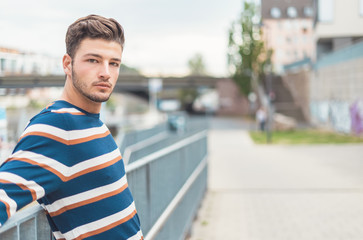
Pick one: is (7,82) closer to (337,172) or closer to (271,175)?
(271,175)

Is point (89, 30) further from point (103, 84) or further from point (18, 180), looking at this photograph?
point (18, 180)

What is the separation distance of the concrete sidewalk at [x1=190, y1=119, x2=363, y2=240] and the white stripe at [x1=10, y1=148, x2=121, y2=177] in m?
4.32

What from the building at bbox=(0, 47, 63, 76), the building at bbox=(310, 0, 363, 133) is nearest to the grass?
A: the building at bbox=(310, 0, 363, 133)

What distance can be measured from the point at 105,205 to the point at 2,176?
43 cm

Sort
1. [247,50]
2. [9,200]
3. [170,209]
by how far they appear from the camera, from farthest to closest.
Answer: [247,50], [170,209], [9,200]

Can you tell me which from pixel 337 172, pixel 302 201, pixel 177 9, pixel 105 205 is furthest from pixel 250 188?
pixel 105 205

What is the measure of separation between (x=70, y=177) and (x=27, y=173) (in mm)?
207

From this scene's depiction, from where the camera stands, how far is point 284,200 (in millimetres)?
7840

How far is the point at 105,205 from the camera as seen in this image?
5.41ft

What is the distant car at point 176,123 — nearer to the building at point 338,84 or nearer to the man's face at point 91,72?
the building at point 338,84

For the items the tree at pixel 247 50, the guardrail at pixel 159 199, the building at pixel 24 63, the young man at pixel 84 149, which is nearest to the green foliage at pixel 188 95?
the tree at pixel 247 50

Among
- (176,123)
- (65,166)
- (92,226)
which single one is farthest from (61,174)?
(176,123)

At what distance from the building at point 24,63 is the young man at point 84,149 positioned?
2.32 m

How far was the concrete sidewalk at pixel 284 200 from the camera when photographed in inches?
232
